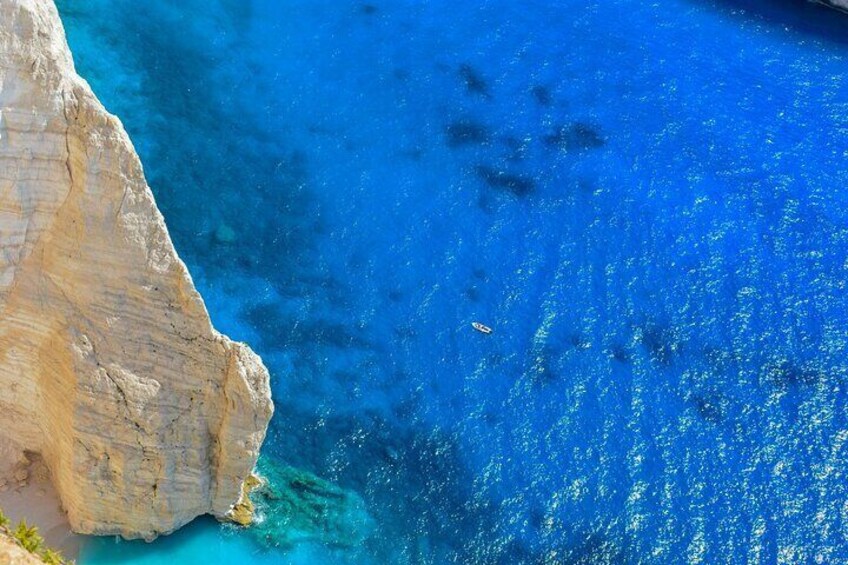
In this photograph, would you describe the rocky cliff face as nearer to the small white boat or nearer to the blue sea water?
the blue sea water

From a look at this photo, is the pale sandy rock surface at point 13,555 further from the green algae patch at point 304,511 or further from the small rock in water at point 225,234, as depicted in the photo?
the small rock in water at point 225,234

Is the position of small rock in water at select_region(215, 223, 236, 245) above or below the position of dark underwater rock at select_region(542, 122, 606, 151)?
below

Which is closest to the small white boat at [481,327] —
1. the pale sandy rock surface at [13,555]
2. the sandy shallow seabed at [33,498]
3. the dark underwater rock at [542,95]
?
the dark underwater rock at [542,95]

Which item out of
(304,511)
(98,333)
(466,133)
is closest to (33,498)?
(98,333)

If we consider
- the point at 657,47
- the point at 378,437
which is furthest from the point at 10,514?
the point at 657,47

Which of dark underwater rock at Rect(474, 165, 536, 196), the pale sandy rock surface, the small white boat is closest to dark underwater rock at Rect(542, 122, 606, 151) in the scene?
dark underwater rock at Rect(474, 165, 536, 196)

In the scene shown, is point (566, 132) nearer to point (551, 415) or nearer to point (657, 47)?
point (657, 47)
